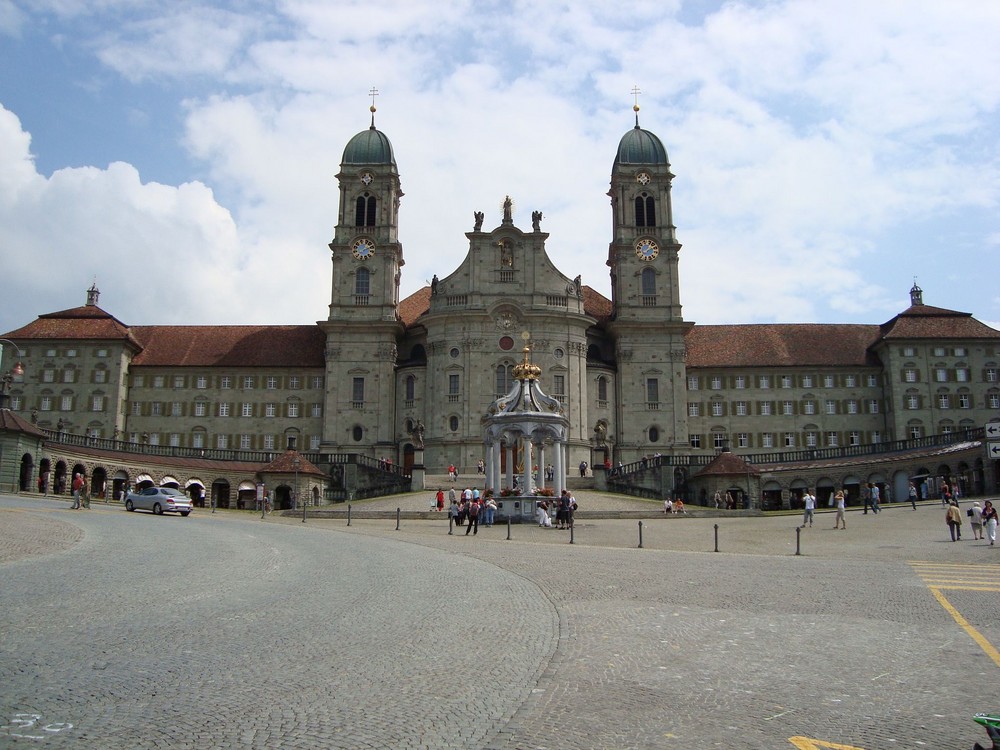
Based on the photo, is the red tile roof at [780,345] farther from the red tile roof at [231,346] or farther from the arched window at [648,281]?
the red tile roof at [231,346]

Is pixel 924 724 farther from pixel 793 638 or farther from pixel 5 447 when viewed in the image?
pixel 5 447

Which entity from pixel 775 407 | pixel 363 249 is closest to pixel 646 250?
pixel 775 407

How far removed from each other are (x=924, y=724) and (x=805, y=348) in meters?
80.3

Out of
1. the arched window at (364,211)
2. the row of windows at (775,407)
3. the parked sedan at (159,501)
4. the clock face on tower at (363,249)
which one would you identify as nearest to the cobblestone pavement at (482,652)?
the parked sedan at (159,501)

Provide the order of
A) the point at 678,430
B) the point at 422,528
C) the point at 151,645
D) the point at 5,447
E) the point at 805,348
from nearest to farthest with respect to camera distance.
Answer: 1. the point at 151,645
2. the point at 422,528
3. the point at 5,447
4. the point at 678,430
5. the point at 805,348

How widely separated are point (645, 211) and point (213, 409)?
41.2 meters

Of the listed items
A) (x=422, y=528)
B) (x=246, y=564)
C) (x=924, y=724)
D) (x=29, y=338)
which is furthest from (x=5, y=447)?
(x=924, y=724)

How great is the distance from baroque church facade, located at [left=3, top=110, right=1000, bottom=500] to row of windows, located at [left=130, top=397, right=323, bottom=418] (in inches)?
4.8

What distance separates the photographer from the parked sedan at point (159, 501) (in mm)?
44656

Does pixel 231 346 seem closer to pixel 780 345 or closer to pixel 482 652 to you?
pixel 780 345

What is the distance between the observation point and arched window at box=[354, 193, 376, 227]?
279 feet

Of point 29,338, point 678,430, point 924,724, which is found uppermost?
point 29,338

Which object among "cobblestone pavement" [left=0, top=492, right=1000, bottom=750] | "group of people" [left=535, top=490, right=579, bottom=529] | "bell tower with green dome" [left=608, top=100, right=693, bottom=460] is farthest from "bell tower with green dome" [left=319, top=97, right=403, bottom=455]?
"cobblestone pavement" [left=0, top=492, right=1000, bottom=750]

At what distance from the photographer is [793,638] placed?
13.3 m
